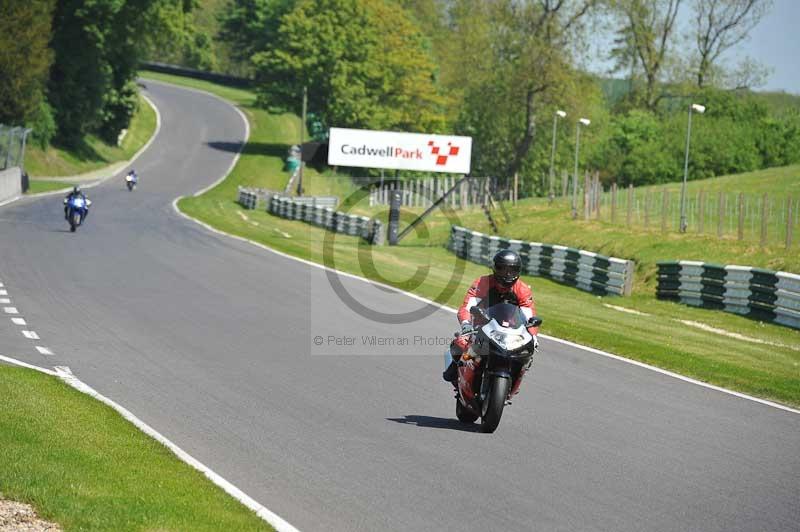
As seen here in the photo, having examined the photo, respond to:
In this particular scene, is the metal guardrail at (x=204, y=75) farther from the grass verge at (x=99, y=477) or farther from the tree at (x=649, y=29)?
the grass verge at (x=99, y=477)

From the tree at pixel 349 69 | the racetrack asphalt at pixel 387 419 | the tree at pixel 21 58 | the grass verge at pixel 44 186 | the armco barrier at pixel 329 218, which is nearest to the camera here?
the racetrack asphalt at pixel 387 419

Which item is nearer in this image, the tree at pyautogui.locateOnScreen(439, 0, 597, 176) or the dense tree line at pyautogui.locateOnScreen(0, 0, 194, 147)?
the dense tree line at pyautogui.locateOnScreen(0, 0, 194, 147)

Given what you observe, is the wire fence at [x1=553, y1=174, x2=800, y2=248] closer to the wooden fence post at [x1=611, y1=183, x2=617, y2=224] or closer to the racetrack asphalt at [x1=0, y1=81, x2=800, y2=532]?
the wooden fence post at [x1=611, y1=183, x2=617, y2=224]

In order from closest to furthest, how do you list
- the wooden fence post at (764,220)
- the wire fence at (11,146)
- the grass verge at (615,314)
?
the grass verge at (615,314) < the wooden fence post at (764,220) < the wire fence at (11,146)

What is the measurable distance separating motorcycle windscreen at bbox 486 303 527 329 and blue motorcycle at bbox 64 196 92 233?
96.7 ft

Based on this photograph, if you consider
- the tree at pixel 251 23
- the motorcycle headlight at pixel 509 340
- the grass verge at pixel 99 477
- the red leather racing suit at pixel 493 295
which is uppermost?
the tree at pixel 251 23

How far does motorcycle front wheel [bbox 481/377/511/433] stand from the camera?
34.5ft

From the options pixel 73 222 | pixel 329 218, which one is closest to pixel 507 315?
pixel 73 222

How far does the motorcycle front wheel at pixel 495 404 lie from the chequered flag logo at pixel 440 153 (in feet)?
122

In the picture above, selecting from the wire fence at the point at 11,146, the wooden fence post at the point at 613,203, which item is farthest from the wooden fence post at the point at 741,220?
the wire fence at the point at 11,146

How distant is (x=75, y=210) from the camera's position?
125ft

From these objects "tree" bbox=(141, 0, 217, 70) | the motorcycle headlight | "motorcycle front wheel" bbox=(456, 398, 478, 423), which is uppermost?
"tree" bbox=(141, 0, 217, 70)

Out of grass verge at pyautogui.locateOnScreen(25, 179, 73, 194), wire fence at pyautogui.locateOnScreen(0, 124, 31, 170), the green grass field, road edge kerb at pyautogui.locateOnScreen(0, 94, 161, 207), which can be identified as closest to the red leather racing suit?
road edge kerb at pyautogui.locateOnScreen(0, 94, 161, 207)

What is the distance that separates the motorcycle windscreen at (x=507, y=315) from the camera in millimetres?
10633
